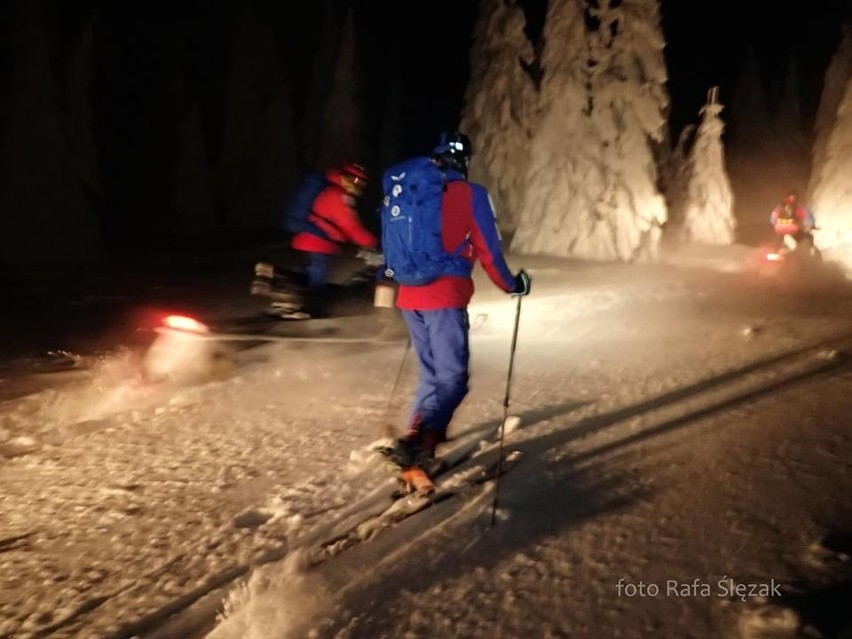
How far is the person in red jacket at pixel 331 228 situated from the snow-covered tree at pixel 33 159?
2062 cm

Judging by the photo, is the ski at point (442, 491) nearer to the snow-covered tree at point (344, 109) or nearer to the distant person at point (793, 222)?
the distant person at point (793, 222)

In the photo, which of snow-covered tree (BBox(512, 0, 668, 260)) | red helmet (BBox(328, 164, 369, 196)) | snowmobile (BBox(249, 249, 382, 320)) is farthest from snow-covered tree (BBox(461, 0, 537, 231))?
red helmet (BBox(328, 164, 369, 196))

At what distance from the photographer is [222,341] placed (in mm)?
9148

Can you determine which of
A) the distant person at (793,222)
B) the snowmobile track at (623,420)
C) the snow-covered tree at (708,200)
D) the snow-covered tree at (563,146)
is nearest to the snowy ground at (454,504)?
the snowmobile track at (623,420)

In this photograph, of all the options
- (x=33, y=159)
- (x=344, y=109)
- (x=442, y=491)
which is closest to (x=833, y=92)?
(x=344, y=109)

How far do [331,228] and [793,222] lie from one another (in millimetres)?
12505

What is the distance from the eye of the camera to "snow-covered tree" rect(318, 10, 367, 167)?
37438 millimetres

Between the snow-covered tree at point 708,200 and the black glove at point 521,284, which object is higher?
the snow-covered tree at point 708,200

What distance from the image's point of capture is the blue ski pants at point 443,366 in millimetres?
4902

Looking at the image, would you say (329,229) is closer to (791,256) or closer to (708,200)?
(791,256)

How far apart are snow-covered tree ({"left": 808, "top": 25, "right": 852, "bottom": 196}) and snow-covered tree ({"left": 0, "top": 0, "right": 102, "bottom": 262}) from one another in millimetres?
26415

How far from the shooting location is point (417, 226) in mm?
→ 4645

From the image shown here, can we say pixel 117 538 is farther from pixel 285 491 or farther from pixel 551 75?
pixel 551 75

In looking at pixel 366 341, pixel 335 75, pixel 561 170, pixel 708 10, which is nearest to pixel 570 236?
pixel 561 170
